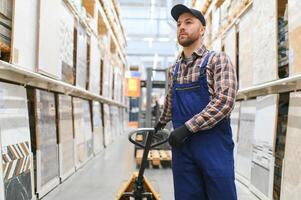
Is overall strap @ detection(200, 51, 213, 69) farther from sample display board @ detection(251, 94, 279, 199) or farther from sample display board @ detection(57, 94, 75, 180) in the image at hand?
sample display board @ detection(57, 94, 75, 180)

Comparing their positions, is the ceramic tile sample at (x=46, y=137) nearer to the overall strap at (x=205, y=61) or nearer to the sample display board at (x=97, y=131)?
the overall strap at (x=205, y=61)

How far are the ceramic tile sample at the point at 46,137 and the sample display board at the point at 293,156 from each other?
104 inches

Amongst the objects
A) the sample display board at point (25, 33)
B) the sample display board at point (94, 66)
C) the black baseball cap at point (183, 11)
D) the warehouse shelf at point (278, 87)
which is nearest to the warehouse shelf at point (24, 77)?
the sample display board at point (25, 33)

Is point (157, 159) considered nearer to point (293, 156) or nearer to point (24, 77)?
point (24, 77)

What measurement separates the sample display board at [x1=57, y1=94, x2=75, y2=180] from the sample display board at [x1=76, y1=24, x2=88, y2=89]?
1.97 feet

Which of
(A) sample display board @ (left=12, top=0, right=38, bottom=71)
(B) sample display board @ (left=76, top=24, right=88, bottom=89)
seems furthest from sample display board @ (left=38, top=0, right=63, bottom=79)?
(B) sample display board @ (left=76, top=24, right=88, bottom=89)

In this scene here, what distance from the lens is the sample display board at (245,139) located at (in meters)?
4.64

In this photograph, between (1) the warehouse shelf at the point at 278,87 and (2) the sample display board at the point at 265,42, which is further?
(2) the sample display board at the point at 265,42

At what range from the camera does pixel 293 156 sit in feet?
10.0

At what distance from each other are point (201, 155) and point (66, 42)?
3.30m

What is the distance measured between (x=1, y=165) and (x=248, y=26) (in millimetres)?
3623

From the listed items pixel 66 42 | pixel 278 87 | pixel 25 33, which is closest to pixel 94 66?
pixel 66 42

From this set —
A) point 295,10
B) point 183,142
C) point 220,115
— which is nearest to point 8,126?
point 183,142

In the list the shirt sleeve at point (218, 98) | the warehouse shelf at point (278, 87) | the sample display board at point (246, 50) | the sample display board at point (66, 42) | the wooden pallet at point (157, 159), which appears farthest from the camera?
the wooden pallet at point (157, 159)
